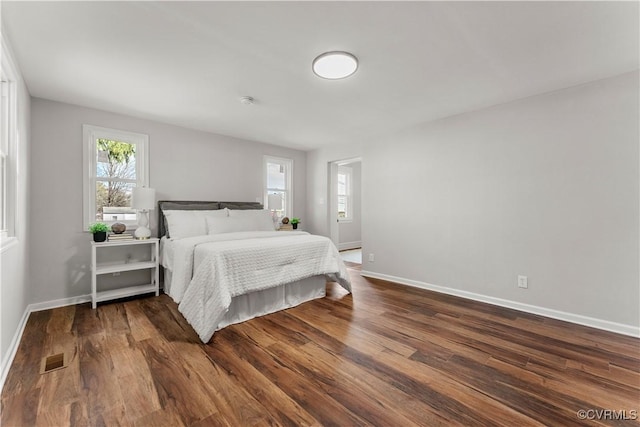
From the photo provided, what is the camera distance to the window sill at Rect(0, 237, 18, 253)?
6.12ft

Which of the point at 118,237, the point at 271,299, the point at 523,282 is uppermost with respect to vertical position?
the point at 118,237

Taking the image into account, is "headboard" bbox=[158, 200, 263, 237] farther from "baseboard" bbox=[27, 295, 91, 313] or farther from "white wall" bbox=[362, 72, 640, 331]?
"white wall" bbox=[362, 72, 640, 331]

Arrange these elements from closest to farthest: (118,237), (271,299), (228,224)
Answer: (271,299)
(118,237)
(228,224)

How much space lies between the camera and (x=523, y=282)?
309 cm

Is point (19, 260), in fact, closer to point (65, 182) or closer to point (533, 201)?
point (65, 182)

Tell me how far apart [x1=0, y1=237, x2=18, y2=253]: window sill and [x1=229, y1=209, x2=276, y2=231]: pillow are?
219 centimetres

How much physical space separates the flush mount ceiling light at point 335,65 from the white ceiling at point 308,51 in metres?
0.06

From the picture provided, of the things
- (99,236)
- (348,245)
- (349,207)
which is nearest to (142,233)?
(99,236)

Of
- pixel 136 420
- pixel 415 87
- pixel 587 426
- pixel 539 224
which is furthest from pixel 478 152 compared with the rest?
pixel 136 420

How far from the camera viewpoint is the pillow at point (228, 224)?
382 cm

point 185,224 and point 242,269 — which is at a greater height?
point 185,224

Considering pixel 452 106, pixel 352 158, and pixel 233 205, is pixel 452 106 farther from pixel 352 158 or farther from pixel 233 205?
pixel 233 205

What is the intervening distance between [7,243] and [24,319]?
118cm

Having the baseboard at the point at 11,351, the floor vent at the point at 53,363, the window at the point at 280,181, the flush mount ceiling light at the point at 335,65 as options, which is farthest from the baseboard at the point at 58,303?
the flush mount ceiling light at the point at 335,65
